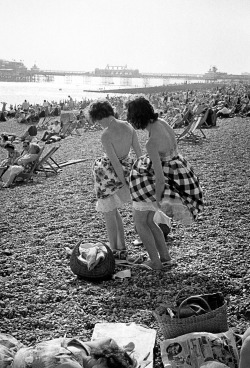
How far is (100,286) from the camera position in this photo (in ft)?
11.8

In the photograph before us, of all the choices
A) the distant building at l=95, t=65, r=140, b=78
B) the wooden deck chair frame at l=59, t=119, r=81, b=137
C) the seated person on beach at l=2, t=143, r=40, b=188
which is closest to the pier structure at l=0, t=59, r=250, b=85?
the distant building at l=95, t=65, r=140, b=78

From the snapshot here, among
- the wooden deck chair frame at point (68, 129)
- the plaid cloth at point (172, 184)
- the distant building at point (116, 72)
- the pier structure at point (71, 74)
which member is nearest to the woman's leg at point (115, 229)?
the plaid cloth at point (172, 184)

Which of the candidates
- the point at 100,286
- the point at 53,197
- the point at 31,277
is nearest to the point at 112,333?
the point at 100,286

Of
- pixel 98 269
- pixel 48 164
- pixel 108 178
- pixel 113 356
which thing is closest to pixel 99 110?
pixel 108 178

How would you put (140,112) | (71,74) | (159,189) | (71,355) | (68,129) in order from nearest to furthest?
(71,355), (140,112), (159,189), (68,129), (71,74)

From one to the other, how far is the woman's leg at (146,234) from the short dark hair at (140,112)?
0.67m

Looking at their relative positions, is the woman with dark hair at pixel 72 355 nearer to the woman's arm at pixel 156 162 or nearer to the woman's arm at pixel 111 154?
the woman's arm at pixel 156 162

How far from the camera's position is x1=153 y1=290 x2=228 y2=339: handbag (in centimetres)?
259

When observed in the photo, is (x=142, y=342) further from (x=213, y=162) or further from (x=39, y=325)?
(x=213, y=162)

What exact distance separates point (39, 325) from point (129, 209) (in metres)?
2.91

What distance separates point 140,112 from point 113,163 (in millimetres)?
670

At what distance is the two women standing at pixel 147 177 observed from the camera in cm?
343

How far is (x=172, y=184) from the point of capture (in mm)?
3551

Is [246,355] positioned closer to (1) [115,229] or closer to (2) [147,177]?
(2) [147,177]
